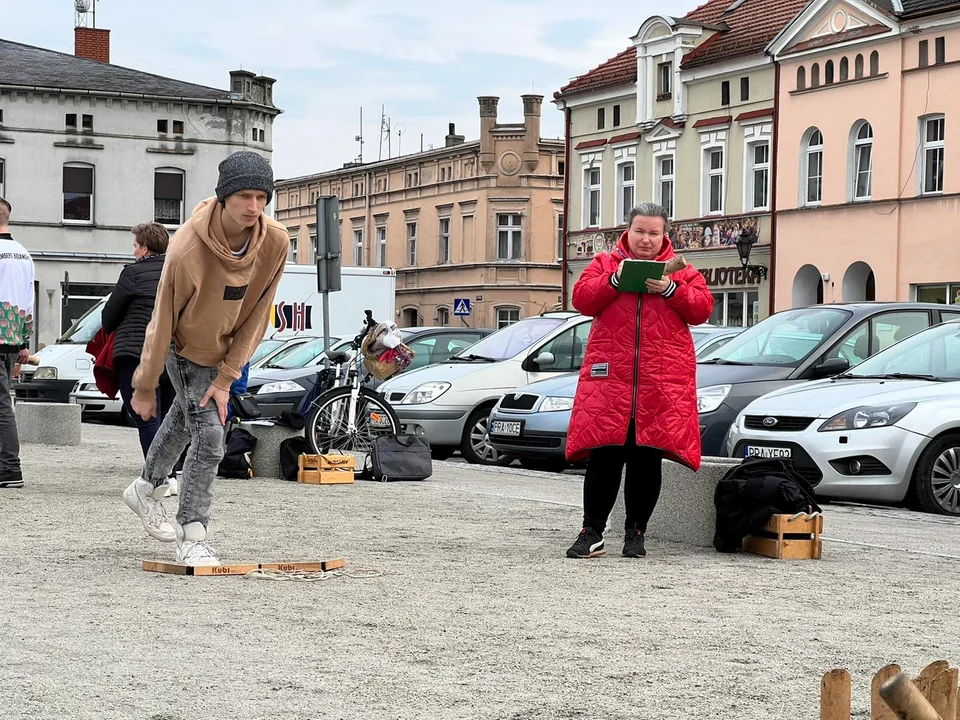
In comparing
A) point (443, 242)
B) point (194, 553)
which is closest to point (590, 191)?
point (443, 242)

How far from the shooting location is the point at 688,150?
45500 mm

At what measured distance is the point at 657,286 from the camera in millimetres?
8125

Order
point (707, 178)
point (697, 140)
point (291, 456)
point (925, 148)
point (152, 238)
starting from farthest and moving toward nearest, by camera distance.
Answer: point (697, 140), point (707, 178), point (925, 148), point (291, 456), point (152, 238)

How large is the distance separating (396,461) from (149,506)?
5.58 meters

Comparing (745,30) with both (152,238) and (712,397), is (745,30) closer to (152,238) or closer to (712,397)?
(712,397)

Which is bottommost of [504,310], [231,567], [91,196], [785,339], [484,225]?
[231,567]

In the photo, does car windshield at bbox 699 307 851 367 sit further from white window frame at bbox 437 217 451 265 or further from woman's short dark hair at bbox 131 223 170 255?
white window frame at bbox 437 217 451 265

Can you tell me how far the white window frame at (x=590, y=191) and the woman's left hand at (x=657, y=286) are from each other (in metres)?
42.2

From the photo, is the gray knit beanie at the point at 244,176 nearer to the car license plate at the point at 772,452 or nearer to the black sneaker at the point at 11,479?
the black sneaker at the point at 11,479

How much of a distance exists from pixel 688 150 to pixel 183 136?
Result: 1744cm

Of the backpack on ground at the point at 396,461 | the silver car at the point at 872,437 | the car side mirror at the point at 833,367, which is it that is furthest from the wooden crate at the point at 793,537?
the backpack on ground at the point at 396,461

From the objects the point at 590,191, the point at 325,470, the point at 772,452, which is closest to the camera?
the point at 772,452

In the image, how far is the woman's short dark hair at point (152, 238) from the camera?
11367 millimetres

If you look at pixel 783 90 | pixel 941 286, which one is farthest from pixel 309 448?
pixel 783 90
